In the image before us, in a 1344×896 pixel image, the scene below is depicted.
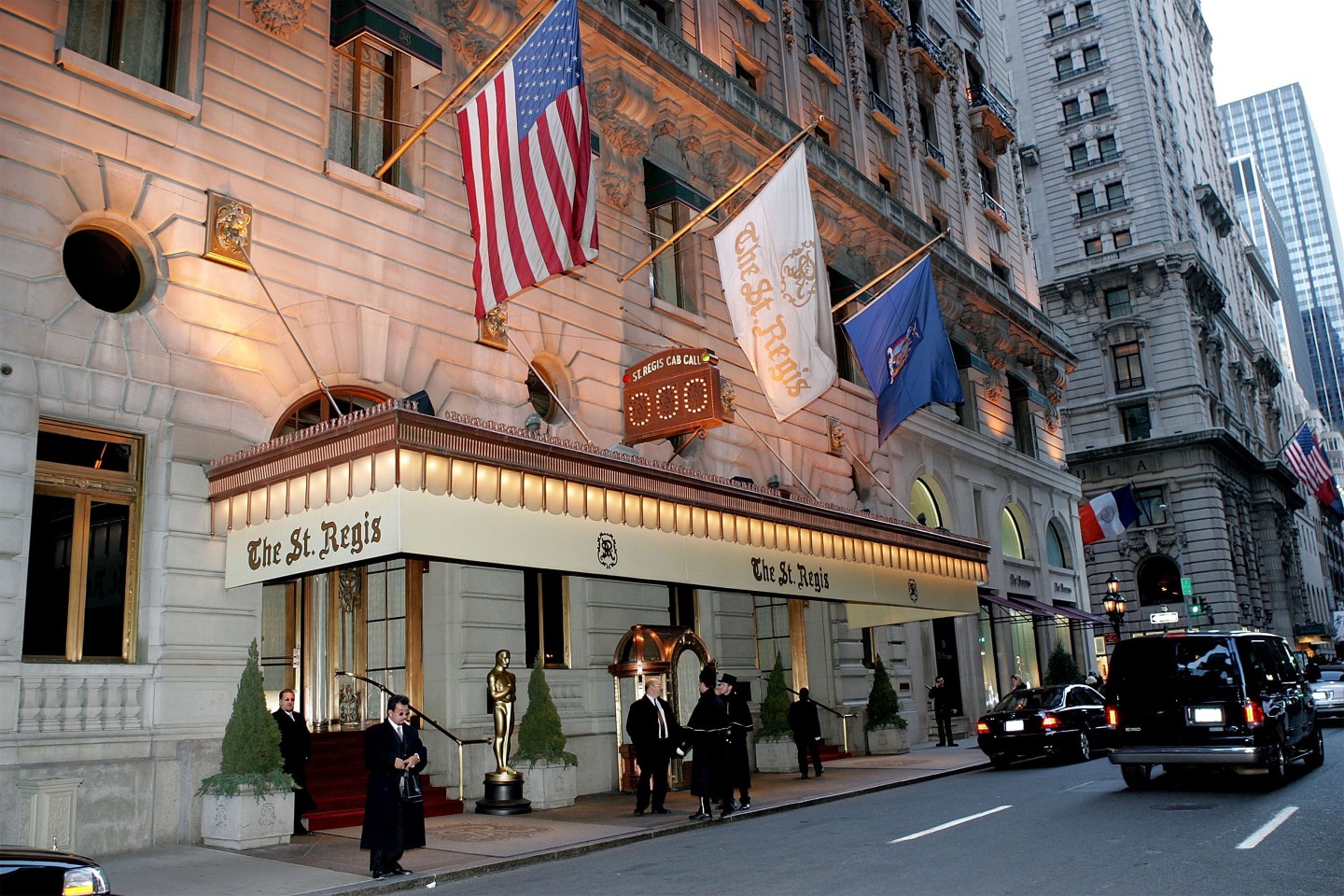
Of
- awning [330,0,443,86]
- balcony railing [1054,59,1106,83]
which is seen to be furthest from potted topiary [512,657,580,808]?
balcony railing [1054,59,1106,83]

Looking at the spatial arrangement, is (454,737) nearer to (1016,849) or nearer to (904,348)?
(1016,849)

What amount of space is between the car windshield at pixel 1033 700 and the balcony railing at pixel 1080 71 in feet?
183

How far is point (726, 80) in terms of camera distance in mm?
24906

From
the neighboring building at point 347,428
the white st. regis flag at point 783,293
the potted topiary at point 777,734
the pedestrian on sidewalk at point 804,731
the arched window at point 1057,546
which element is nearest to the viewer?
the neighboring building at point 347,428

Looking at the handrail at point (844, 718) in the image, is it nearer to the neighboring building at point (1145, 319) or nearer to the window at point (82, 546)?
the window at point (82, 546)

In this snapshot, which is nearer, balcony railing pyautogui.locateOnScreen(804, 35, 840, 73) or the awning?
the awning

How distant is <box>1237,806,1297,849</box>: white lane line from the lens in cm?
1012

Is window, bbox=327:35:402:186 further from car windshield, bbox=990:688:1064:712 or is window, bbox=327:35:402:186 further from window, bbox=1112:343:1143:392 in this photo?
window, bbox=1112:343:1143:392

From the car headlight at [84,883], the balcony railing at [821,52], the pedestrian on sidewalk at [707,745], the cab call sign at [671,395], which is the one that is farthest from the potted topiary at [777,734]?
the balcony railing at [821,52]

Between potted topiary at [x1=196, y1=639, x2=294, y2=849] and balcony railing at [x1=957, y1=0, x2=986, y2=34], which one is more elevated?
balcony railing at [x1=957, y1=0, x2=986, y2=34]

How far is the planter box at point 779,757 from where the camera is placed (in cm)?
2153

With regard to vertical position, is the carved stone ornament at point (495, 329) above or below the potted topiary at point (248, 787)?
above

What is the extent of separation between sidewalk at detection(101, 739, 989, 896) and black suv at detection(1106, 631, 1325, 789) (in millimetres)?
4683

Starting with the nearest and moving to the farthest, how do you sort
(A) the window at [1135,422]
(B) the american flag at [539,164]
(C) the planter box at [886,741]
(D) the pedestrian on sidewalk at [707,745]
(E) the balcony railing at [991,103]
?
(B) the american flag at [539,164]
(D) the pedestrian on sidewalk at [707,745]
(C) the planter box at [886,741]
(E) the balcony railing at [991,103]
(A) the window at [1135,422]
